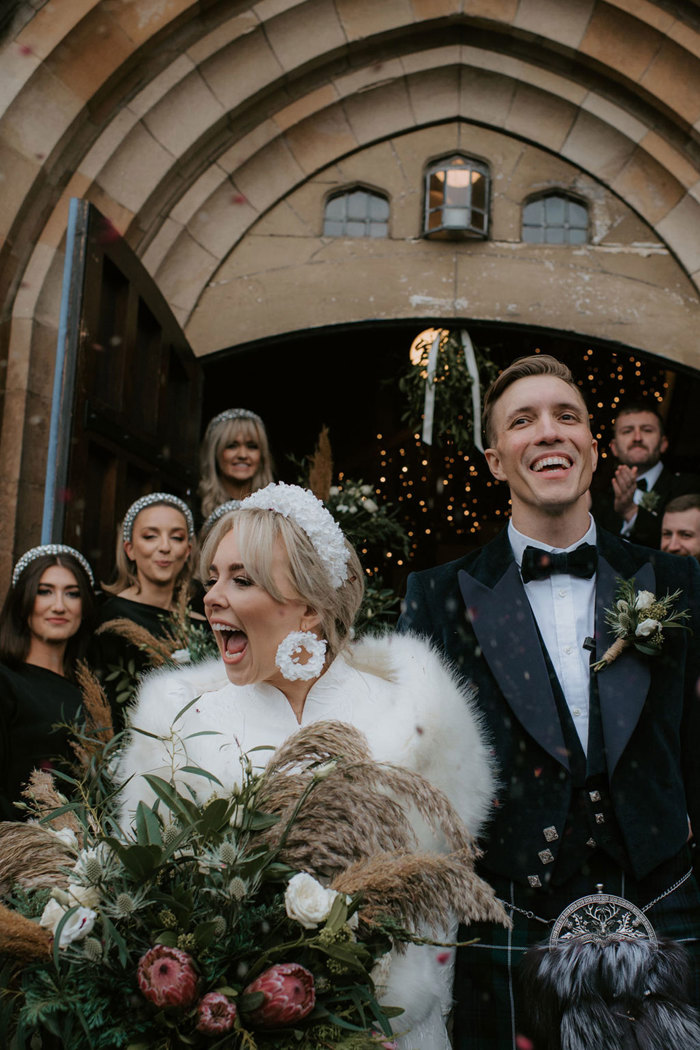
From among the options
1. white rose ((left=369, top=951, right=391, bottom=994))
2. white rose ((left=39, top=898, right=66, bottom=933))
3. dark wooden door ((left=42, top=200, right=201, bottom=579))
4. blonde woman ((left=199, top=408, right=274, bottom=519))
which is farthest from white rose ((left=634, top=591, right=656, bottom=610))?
blonde woman ((left=199, top=408, right=274, bottom=519))

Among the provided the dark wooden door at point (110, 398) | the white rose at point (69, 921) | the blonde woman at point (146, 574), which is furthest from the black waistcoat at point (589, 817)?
the dark wooden door at point (110, 398)

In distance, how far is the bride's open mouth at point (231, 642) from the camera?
2.22m

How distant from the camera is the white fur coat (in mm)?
1984

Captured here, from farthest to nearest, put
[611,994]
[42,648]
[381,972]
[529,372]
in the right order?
[42,648], [529,372], [611,994], [381,972]

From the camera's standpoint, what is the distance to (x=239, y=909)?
1530mm

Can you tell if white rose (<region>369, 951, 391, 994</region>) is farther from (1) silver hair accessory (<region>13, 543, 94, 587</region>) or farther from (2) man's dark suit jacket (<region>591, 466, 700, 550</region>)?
(2) man's dark suit jacket (<region>591, 466, 700, 550</region>)

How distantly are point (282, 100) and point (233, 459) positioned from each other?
93.0 inches

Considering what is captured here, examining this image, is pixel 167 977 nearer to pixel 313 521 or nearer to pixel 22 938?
pixel 22 938

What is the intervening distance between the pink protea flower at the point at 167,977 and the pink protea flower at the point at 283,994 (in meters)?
0.10

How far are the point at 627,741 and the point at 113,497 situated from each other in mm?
3123

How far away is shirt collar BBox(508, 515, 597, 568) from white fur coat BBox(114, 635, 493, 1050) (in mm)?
403

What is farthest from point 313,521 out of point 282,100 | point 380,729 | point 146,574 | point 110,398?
point 282,100

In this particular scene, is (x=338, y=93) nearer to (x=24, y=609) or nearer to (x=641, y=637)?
(x=24, y=609)

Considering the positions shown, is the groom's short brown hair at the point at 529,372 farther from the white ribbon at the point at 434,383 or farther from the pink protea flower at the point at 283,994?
the white ribbon at the point at 434,383
